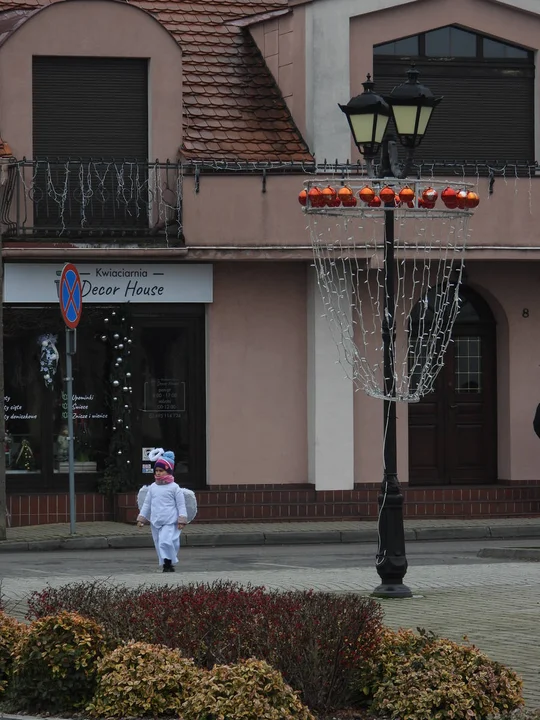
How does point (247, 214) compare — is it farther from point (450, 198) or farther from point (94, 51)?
point (450, 198)

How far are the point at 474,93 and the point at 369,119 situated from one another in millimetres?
11430

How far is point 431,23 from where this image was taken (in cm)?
2591

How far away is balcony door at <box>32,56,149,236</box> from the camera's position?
2439 centimetres

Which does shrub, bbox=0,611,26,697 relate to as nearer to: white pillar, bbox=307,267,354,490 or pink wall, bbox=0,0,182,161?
pink wall, bbox=0,0,182,161

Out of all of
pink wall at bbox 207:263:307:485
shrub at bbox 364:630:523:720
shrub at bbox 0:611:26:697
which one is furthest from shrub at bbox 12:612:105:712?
pink wall at bbox 207:263:307:485

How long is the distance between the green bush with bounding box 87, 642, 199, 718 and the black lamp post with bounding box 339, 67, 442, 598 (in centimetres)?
660

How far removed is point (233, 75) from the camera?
26.7 metres

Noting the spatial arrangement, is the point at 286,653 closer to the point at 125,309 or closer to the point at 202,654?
the point at 202,654

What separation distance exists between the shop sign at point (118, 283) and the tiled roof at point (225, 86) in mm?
1782

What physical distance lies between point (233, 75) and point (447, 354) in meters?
5.56

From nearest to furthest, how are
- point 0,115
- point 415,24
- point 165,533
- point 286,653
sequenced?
1. point 286,653
2. point 165,533
3. point 0,115
4. point 415,24

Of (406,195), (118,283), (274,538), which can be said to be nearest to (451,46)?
(118,283)

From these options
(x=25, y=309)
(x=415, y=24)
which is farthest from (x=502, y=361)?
(x=25, y=309)

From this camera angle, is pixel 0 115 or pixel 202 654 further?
pixel 0 115
